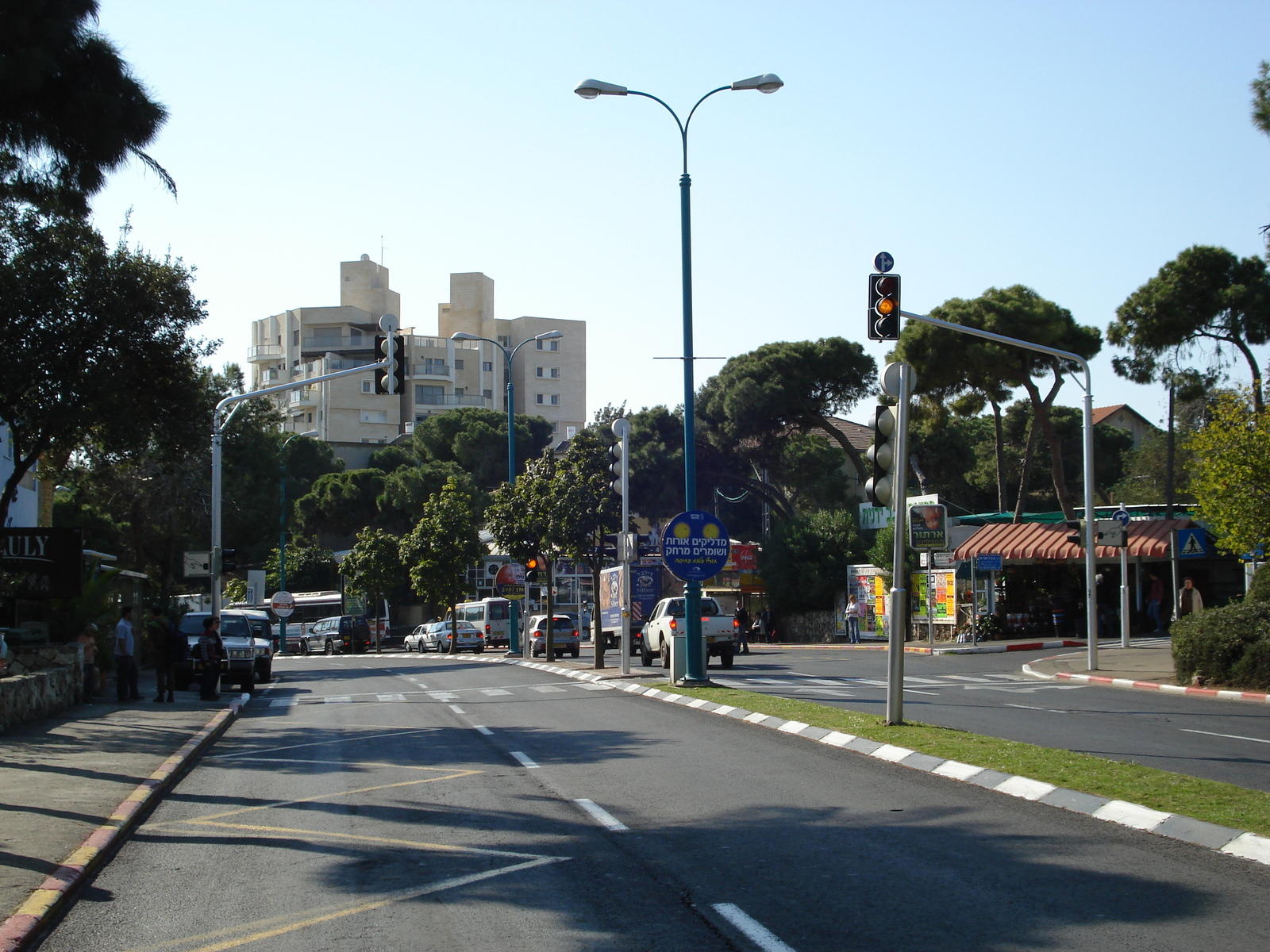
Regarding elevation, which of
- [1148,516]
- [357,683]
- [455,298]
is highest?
[455,298]

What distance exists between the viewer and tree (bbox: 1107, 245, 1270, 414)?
3725cm

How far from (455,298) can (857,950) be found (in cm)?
10941

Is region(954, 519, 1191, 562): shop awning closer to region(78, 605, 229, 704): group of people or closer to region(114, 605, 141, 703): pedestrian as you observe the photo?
region(78, 605, 229, 704): group of people

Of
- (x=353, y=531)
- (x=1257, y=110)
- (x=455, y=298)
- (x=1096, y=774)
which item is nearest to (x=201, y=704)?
(x=1096, y=774)

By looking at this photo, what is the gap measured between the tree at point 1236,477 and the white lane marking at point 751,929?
75.6ft

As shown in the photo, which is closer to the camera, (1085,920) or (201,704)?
(1085,920)

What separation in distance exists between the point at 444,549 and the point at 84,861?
150 feet

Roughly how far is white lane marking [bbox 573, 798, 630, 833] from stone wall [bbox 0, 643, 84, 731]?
1013cm

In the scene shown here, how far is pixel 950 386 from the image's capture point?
43.3 m

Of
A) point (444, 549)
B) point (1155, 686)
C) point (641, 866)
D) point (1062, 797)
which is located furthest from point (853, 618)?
point (641, 866)

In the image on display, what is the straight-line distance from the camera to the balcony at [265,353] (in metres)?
109

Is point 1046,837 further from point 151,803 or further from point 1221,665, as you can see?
point 1221,665

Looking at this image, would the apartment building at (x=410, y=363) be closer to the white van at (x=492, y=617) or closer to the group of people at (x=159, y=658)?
the white van at (x=492, y=617)

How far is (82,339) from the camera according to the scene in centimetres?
1925
